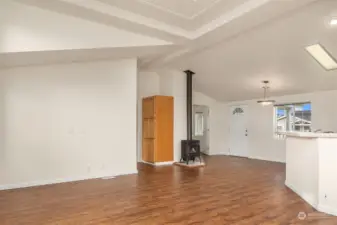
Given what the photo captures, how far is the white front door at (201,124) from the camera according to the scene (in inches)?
413

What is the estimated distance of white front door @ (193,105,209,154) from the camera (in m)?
10.5

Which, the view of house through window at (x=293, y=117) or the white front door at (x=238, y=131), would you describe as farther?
the white front door at (x=238, y=131)

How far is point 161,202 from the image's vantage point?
13.1 feet

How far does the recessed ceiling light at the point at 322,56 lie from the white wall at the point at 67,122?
4.01 meters

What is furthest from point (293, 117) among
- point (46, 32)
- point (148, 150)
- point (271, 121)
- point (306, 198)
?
point (46, 32)

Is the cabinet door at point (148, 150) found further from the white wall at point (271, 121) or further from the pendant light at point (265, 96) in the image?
the white wall at point (271, 121)

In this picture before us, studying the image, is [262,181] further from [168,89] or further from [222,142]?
[222,142]

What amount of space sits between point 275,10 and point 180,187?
3.45 metres

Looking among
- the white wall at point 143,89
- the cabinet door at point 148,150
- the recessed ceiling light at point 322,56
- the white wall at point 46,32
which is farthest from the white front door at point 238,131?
the white wall at point 46,32

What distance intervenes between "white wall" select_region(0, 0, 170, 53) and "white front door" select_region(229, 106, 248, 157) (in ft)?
20.7

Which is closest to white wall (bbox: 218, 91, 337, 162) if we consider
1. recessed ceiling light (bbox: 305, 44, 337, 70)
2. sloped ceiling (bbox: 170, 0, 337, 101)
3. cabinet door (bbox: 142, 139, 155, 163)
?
sloped ceiling (bbox: 170, 0, 337, 101)

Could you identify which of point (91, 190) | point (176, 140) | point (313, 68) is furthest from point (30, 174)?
point (313, 68)

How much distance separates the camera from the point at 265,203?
3.99 metres

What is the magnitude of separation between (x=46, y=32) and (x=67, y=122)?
76.8 inches
